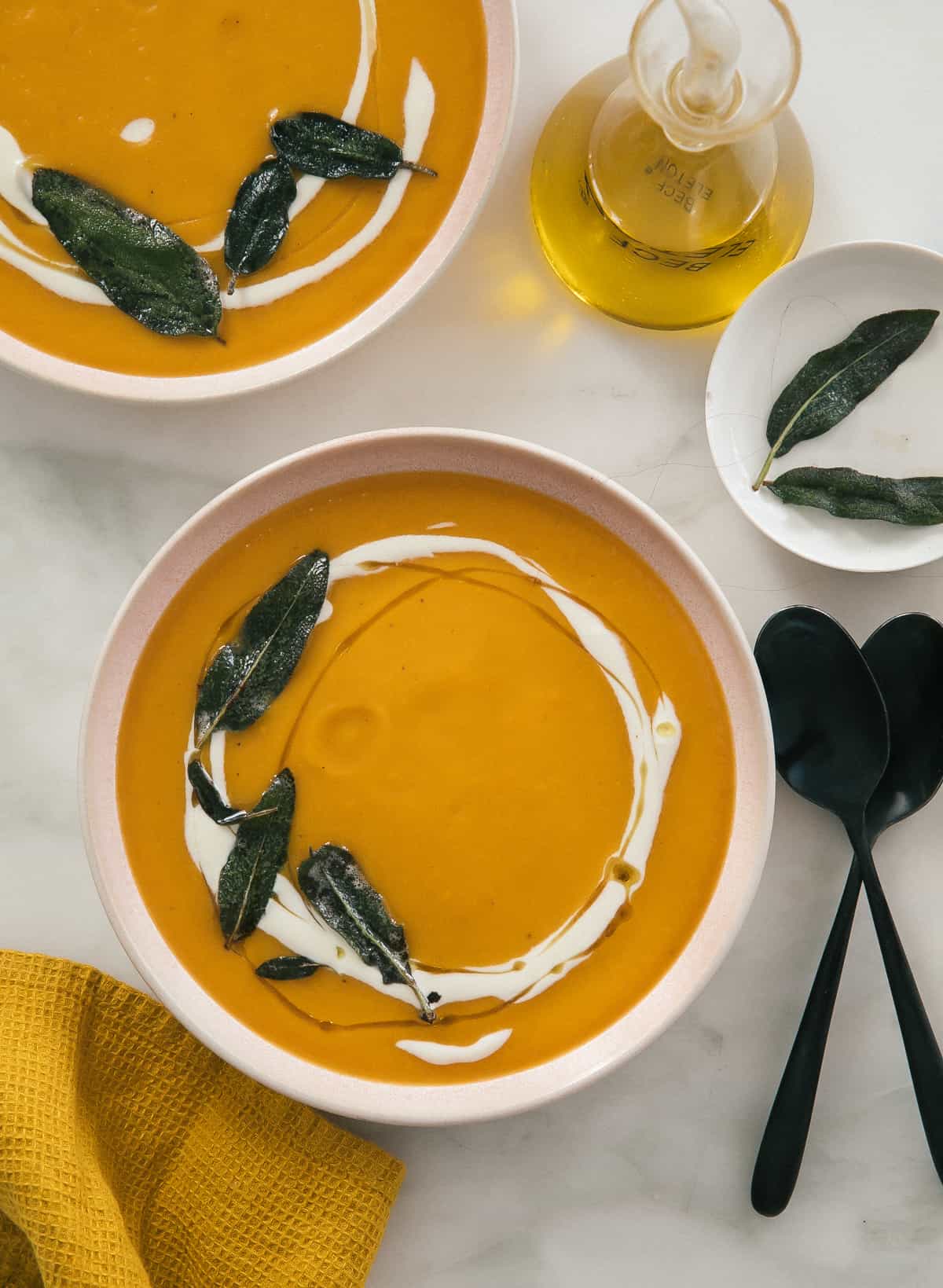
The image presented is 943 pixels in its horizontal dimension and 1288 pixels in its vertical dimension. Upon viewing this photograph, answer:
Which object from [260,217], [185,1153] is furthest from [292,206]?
[185,1153]

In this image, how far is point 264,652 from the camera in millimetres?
796

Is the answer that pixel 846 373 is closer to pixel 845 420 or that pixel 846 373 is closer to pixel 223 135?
pixel 845 420

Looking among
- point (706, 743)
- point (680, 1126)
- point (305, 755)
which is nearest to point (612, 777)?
point (706, 743)

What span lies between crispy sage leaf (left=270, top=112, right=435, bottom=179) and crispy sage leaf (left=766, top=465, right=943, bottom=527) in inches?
15.8

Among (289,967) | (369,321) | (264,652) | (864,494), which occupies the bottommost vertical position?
(289,967)

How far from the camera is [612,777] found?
0.81m

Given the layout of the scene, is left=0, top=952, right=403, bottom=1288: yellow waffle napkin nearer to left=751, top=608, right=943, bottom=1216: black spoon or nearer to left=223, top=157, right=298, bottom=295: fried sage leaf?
left=751, top=608, right=943, bottom=1216: black spoon

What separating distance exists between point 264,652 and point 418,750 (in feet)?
0.46

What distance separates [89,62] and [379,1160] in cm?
94

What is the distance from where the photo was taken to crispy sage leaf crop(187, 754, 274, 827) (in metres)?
0.81

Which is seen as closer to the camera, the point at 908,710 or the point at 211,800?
the point at 211,800

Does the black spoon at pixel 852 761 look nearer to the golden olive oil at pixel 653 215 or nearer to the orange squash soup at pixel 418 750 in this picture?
the orange squash soup at pixel 418 750

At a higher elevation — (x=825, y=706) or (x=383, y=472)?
(x=383, y=472)

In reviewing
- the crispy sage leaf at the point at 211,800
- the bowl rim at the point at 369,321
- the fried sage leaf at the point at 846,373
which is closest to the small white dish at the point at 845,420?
the fried sage leaf at the point at 846,373
